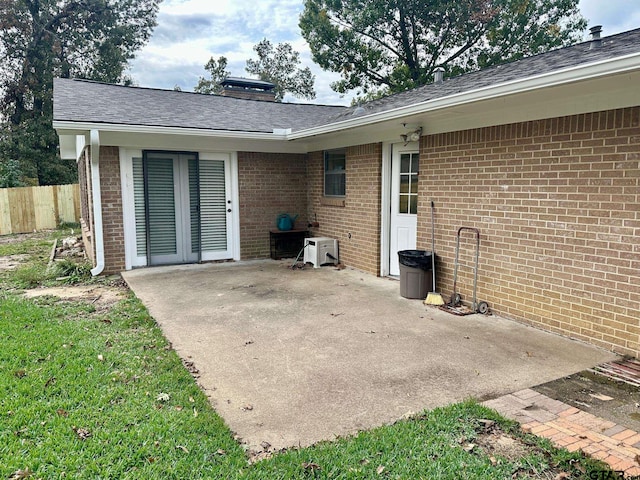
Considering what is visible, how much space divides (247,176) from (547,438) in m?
7.31

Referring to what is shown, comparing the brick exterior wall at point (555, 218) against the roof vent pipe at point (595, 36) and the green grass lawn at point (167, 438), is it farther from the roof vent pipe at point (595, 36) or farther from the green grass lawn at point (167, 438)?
the green grass lawn at point (167, 438)

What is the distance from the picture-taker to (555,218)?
4.57m

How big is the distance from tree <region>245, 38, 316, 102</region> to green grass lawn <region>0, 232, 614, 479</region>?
3025 cm

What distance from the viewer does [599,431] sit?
2.63 metres

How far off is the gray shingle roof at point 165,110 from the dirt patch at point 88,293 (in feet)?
8.19

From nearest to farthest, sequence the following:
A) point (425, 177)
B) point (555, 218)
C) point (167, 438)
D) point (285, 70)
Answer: point (167, 438) → point (555, 218) → point (425, 177) → point (285, 70)

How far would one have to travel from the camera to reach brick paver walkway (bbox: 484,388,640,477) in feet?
7.76

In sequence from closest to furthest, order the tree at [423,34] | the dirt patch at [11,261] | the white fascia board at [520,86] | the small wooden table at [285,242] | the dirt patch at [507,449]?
1. the dirt patch at [507,449]
2. the white fascia board at [520,86]
3. the dirt patch at [11,261]
4. the small wooden table at [285,242]
5. the tree at [423,34]

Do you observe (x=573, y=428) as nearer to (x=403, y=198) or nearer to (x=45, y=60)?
(x=403, y=198)

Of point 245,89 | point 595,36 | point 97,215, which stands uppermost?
point 245,89

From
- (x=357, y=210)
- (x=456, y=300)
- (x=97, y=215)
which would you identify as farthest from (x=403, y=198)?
(x=97, y=215)

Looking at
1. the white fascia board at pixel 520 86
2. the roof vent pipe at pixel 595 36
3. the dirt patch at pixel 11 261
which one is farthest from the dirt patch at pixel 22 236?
the roof vent pipe at pixel 595 36

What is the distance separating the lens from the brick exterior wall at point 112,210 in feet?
24.9

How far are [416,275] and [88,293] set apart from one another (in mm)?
4647
